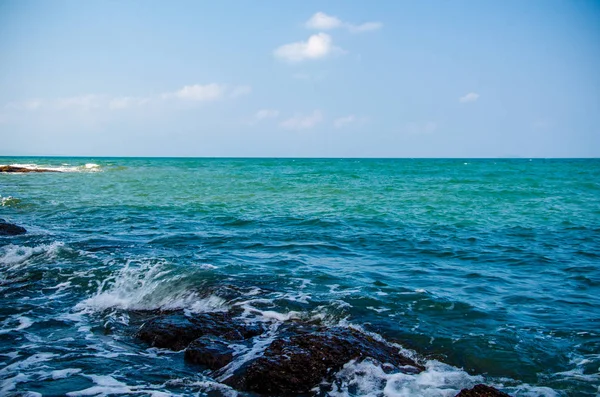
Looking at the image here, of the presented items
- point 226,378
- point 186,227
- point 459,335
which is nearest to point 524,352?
point 459,335

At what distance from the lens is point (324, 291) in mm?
9328

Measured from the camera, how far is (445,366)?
243 inches

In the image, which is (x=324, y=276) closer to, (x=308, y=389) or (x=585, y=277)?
(x=308, y=389)

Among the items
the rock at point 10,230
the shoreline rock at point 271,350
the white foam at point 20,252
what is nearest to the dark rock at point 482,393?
the shoreline rock at point 271,350

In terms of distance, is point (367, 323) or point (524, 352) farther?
point (367, 323)

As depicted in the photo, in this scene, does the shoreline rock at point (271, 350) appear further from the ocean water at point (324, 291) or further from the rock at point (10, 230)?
the rock at point (10, 230)

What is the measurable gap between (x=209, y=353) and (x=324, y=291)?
3732mm

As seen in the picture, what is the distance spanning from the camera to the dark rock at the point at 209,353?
5969 mm

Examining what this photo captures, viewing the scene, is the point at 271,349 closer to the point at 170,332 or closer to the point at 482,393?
the point at 170,332

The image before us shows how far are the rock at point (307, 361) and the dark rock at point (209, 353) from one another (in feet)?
1.47

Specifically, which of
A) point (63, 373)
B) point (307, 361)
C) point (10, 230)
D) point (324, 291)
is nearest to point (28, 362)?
point (63, 373)

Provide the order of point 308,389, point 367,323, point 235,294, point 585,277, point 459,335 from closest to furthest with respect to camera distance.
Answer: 1. point 308,389
2. point 459,335
3. point 367,323
4. point 235,294
5. point 585,277

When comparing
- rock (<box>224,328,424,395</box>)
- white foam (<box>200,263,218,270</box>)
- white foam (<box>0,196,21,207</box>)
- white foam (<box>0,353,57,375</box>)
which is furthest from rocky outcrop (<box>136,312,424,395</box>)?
white foam (<box>0,196,21,207</box>)

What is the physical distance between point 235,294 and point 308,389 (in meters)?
3.91
